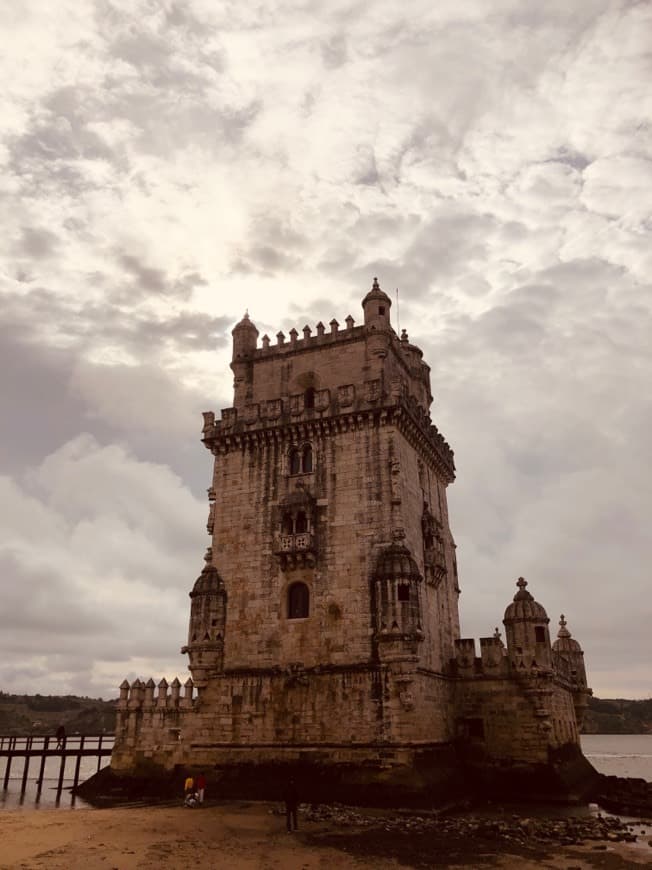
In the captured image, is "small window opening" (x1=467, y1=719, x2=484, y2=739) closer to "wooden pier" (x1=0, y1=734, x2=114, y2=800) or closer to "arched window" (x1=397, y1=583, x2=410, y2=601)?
"arched window" (x1=397, y1=583, x2=410, y2=601)

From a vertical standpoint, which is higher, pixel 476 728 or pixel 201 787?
pixel 476 728

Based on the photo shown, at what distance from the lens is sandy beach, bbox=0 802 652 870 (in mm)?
19156

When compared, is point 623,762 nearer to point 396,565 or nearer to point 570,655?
point 570,655

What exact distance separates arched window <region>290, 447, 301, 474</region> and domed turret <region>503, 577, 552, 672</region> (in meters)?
13.0

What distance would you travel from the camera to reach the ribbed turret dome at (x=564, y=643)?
47.9m

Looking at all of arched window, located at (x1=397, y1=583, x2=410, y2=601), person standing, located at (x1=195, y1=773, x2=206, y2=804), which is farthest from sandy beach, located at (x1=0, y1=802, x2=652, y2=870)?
arched window, located at (x1=397, y1=583, x2=410, y2=601)

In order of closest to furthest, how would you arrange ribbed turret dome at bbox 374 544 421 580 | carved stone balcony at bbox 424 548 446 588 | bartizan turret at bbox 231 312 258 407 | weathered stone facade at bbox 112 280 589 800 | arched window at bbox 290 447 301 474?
1. weathered stone facade at bbox 112 280 589 800
2. ribbed turret dome at bbox 374 544 421 580
3. arched window at bbox 290 447 301 474
4. carved stone balcony at bbox 424 548 446 588
5. bartizan turret at bbox 231 312 258 407

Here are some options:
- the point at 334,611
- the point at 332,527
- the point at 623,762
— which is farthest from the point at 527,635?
the point at 623,762

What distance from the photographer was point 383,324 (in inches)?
1479

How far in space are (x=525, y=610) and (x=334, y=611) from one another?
10119mm

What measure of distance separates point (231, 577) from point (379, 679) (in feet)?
30.0

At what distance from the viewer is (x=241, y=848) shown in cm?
2117

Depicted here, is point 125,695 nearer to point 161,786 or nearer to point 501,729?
point 161,786

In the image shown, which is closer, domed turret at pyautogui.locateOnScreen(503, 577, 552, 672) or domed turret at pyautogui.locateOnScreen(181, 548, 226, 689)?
domed turret at pyautogui.locateOnScreen(181, 548, 226, 689)
